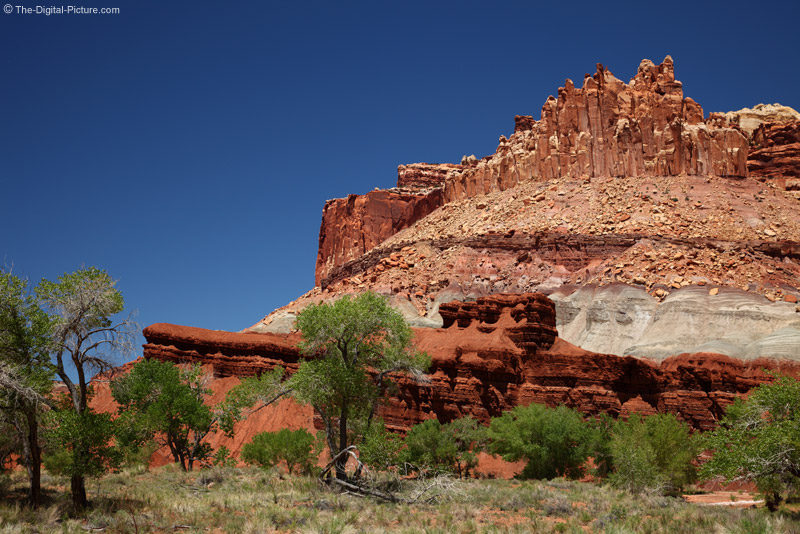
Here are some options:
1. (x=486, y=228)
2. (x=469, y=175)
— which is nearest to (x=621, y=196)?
(x=486, y=228)

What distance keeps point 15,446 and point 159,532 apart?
7342mm

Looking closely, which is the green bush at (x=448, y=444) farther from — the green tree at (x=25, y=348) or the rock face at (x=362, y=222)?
the rock face at (x=362, y=222)

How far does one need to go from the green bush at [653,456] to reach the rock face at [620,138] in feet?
204

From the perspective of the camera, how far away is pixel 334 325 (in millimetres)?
25375

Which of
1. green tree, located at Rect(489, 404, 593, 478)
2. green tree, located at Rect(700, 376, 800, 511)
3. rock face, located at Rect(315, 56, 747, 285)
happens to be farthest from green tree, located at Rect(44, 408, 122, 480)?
rock face, located at Rect(315, 56, 747, 285)

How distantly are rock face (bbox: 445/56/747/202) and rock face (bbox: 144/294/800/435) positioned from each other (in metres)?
51.4

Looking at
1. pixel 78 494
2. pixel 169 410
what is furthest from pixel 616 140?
pixel 78 494

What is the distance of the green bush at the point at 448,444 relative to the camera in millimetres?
35594

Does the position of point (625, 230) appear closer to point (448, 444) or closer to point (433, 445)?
point (448, 444)

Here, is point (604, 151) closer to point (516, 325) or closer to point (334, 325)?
point (516, 325)

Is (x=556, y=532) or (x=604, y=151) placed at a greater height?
(x=604, y=151)

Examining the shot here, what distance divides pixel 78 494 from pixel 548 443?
24.4 metres

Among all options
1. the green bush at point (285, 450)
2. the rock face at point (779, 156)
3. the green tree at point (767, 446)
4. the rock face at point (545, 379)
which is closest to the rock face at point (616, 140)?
the rock face at point (779, 156)

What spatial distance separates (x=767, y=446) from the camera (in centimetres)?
1914
